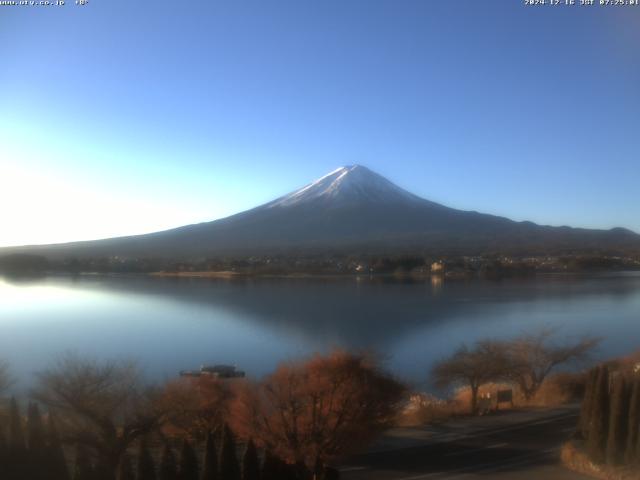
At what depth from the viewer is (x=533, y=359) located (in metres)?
10.0

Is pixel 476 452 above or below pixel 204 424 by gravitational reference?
below

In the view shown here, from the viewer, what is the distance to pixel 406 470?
579cm

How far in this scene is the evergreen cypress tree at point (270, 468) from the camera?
5.02 meters

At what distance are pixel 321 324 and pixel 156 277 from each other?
1795 centimetres

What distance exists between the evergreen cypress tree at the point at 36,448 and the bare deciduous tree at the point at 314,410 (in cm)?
152

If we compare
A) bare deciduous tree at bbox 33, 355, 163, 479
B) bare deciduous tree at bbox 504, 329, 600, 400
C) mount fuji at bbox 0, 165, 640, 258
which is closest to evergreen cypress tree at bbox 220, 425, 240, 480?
bare deciduous tree at bbox 33, 355, 163, 479

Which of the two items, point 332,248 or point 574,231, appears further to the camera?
point 574,231

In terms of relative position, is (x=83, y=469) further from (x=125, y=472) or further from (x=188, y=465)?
(x=188, y=465)

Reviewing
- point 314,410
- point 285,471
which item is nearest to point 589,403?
point 314,410

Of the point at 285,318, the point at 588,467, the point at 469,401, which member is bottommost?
the point at 469,401

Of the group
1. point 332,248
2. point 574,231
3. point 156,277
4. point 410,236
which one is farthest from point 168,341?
point 574,231

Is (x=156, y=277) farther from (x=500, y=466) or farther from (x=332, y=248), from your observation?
(x=500, y=466)

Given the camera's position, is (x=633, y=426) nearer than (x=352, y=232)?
Yes

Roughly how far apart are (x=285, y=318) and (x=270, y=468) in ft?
39.5
